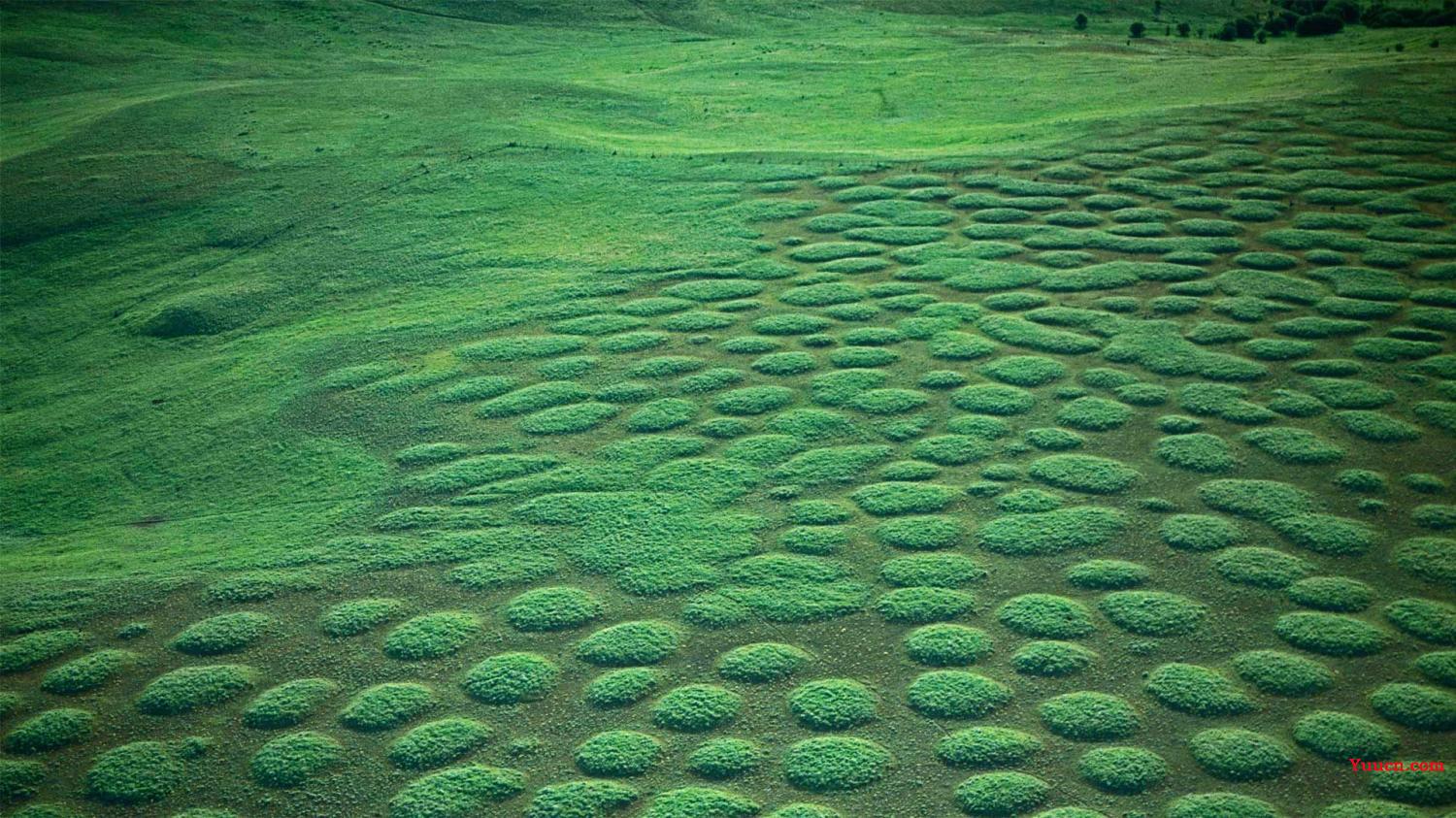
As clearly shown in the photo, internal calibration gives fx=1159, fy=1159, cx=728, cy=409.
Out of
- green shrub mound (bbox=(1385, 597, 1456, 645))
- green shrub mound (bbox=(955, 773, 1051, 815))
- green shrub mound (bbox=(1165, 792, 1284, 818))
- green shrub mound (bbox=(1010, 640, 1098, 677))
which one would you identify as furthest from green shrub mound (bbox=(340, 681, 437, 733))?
green shrub mound (bbox=(1385, 597, 1456, 645))

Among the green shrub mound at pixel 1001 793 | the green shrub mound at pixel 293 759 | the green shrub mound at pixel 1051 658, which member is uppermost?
the green shrub mound at pixel 1051 658

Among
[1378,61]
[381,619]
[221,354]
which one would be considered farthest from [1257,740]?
[1378,61]

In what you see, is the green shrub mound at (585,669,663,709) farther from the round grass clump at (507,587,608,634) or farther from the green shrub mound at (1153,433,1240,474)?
the green shrub mound at (1153,433,1240,474)

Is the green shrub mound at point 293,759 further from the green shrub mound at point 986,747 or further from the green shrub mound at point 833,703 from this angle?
the green shrub mound at point 986,747

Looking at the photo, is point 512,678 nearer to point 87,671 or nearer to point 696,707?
point 696,707

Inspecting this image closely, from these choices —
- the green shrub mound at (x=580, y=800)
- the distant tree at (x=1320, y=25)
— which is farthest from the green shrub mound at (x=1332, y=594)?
the distant tree at (x=1320, y=25)
